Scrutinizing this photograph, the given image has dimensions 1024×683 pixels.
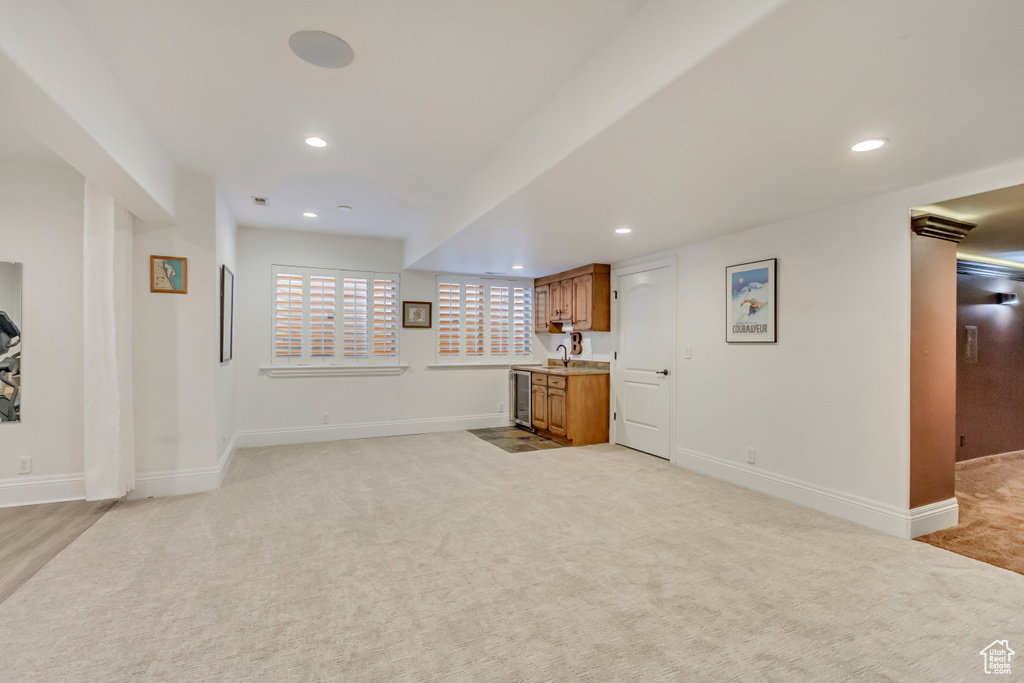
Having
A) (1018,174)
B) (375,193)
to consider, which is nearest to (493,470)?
(375,193)

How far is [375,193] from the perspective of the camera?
4309 millimetres

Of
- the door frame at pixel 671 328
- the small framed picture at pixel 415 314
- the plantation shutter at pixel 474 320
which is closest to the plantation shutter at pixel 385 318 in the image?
the small framed picture at pixel 415 314

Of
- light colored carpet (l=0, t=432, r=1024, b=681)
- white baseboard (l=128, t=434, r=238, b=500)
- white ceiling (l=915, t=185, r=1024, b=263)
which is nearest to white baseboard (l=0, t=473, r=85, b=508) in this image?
white baseboard (l=128, t=434, r=238, b=500)

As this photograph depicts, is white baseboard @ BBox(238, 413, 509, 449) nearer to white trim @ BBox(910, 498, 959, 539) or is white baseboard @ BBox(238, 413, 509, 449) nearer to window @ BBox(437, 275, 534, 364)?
window @ BBox(437, 275, 534, 364)

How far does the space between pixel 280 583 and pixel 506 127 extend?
2.92m

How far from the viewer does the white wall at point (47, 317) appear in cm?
367

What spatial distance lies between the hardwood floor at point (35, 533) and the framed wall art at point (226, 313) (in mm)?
1514

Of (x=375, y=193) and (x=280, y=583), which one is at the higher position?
(x=375, y=193)

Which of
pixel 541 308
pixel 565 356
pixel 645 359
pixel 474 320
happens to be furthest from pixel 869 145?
pixel 474 320

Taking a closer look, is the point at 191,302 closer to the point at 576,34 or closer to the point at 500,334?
→ the point at 576,34

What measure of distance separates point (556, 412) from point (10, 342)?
5.14 m

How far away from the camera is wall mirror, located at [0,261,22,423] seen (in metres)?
3.66

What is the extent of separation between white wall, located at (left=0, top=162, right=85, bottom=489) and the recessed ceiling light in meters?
5.43

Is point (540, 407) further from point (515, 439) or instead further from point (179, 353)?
point (179, 353)
